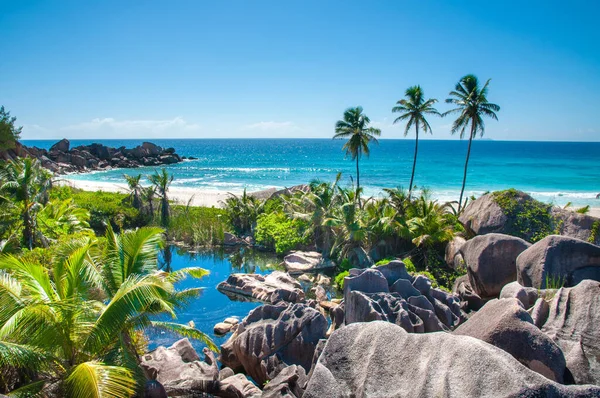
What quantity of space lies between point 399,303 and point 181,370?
27.3ft

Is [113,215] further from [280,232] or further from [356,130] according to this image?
[356,130]

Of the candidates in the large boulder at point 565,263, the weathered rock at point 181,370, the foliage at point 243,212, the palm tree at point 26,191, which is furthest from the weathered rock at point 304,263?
the palm tree at point 26,191

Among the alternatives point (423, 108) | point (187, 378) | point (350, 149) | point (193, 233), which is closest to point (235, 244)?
point (193, 233)

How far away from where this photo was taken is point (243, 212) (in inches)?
1491

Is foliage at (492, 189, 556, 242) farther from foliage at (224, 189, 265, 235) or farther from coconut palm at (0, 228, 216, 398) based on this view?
coconut palm at (0, 228, 216, 398)

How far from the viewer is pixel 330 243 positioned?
30672 millimetres

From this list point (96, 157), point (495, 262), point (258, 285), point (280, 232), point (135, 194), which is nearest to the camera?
point (495, 262)

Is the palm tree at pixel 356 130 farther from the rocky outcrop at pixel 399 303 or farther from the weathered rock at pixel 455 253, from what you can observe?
the rocky outcrop at pixel 399 303

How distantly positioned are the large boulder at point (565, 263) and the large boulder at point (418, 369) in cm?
1103

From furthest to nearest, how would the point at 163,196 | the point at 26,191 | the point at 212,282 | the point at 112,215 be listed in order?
the point at 163,196
the point at 112,215
the point at 212,282
the point at 26,191

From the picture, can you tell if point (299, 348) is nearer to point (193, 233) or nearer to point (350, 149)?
point (193, 233)

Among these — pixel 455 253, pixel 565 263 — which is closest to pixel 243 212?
pixel 455 253

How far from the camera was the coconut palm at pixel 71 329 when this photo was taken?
8836 mm

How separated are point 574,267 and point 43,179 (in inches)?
1228
